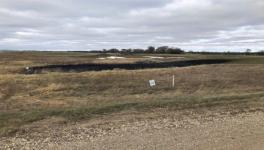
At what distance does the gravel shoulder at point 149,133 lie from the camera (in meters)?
9.00

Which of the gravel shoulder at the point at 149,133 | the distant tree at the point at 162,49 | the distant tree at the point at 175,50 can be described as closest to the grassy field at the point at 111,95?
the gravel shoulder at the point at 149,133

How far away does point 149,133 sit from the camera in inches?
394

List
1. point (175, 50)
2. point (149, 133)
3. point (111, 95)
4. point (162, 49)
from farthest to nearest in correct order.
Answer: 1. point (162, 49)
2. point (175, 50)
3. point (111, 95)
4. point (149, 133)

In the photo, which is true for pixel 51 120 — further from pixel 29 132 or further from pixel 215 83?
pixel 215 83

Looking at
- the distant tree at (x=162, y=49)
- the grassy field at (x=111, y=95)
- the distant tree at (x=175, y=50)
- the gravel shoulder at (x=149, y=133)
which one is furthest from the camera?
the distant tree at (x=162, y=49)

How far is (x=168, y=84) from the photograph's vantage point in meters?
32.2

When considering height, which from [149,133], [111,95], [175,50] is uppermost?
[149,133]

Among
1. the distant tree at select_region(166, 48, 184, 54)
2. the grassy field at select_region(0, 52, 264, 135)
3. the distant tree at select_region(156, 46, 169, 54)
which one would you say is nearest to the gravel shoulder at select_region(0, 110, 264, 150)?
the grassy field at select_region(0, 52, 264, 135)

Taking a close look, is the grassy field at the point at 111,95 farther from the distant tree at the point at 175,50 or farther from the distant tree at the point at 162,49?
the distant tree at the point at 162,49

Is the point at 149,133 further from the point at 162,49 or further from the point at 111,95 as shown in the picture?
the point at 162,49

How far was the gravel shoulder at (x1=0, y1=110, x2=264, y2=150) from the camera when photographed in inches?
354

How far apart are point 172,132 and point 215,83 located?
23.2 meters

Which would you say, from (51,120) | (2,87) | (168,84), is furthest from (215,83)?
(51,120)

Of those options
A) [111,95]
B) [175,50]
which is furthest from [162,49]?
[111,95]
